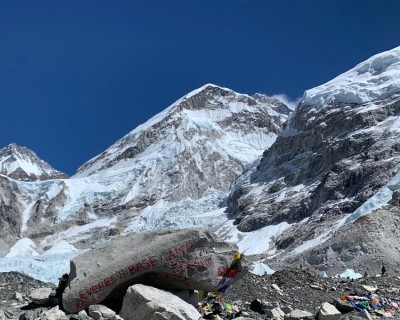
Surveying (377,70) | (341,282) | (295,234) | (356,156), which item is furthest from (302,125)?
(341,282)

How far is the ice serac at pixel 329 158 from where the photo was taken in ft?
386

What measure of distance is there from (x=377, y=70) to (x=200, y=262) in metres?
178

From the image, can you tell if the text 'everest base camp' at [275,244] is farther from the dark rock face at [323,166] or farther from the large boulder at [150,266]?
the dark rock face at [323,166]

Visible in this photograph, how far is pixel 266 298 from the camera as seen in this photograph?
19969mm

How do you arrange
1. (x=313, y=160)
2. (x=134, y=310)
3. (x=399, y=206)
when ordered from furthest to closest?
(x=313, y=160)
(x=399, y=206)
(x=134, y=310)

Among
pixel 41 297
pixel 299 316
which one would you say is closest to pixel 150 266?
pixel 41 297

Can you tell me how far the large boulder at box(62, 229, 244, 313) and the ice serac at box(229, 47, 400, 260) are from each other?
3295 inches

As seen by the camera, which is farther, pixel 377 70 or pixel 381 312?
pixel 377 70

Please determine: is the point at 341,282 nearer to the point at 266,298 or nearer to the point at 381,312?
the point at 266,298

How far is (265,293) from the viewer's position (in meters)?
20.4

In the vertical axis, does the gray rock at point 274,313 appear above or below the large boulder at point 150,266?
below

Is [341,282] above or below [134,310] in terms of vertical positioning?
below

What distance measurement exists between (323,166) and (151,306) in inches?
5503

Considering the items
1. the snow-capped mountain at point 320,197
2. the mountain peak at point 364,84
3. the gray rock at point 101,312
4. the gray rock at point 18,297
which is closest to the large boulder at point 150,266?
the gray rock at point 101,312
